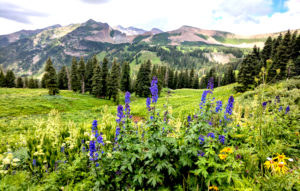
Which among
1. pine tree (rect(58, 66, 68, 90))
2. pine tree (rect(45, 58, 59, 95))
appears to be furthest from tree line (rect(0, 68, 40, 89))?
pine tree (rect(45, 58, 59, 95))

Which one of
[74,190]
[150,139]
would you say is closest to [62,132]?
→ [74,190]

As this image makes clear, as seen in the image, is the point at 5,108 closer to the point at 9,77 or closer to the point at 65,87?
the point at 65,87

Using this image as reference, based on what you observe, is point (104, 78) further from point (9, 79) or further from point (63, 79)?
point (9, 79)

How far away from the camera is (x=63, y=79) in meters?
66.1

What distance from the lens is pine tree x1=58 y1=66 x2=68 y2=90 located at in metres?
65.5

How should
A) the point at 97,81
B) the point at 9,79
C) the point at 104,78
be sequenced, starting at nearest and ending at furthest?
1. the point at 97,81
2. the point at 104,78
3. the point at 9,79

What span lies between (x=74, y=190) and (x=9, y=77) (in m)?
83.4

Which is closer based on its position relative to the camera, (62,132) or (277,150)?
(277,150)

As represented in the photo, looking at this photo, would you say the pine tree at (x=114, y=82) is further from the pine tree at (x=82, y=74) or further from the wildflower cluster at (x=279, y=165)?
the wildflower cluster at (x=279, y=165)

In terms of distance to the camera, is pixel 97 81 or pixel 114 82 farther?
pixel 97 81

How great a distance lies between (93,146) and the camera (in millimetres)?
3344

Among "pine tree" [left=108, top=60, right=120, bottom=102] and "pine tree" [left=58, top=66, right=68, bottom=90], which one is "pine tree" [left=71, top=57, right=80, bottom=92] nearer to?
"pine tree" [left=58, top=66, right=68, bottom=90]

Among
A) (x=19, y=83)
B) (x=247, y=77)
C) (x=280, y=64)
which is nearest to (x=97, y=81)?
(x=247, y=77)

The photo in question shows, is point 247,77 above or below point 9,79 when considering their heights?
above
